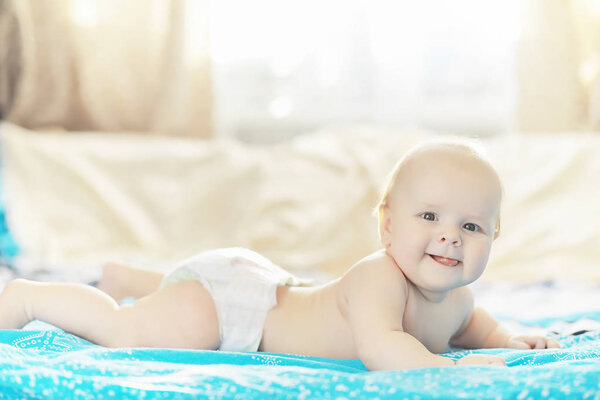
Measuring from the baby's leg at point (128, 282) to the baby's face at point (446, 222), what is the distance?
0.49 m

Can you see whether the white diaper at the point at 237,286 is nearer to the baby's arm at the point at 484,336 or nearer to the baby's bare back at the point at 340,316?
the baby's bare back at the point at 340,316

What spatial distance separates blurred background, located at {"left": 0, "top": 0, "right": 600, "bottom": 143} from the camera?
2594 mm

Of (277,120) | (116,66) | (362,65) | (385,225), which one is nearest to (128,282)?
(385,225)

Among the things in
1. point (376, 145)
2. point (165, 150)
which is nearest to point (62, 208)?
point (165, 150)

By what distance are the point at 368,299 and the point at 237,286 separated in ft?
0.76

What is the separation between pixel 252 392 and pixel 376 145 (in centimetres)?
163


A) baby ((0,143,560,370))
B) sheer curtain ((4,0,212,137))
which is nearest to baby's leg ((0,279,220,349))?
baby ((0,143,560,370))

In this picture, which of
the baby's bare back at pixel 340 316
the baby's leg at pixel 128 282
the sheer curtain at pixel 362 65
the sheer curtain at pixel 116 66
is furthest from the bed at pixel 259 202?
the baby's bare back at pixel 340 316

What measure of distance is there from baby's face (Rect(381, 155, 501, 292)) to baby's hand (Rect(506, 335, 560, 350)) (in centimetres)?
22

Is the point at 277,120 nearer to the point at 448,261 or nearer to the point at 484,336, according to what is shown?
the point at 484,336

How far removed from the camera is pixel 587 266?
7.10 ft

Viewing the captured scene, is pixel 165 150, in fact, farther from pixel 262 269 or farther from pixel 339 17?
pixel 262 269

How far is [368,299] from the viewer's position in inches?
42.8

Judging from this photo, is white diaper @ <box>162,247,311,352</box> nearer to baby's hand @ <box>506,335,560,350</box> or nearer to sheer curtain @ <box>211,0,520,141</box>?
baby's hand @ <box>506,335,560,350</box>
